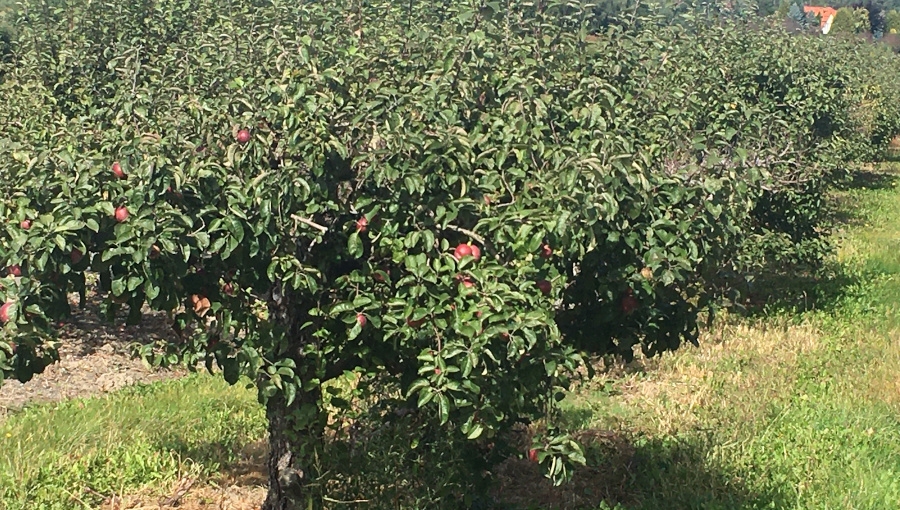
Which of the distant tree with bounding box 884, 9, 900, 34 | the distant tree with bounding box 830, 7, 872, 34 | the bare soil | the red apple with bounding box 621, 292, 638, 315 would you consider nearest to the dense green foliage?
the red apple with bounding box 621, 292, 638, 315

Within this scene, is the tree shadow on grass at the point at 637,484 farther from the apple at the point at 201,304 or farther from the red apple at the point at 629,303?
the apple at the point at 201,304

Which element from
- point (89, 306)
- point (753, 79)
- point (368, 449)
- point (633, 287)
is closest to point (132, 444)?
point (368, 449)

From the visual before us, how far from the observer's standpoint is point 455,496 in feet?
15.1

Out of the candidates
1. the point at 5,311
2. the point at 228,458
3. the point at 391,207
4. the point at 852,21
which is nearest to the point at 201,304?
the point at 5,311

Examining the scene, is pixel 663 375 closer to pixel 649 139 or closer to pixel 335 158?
pixel 649 139

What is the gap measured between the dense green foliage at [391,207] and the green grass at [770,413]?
4.92ft

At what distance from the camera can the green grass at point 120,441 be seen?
543 centimetres

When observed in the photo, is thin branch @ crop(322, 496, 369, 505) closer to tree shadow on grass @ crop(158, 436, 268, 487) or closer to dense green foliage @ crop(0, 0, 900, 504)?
dense green foliage @ crop(0, 0, 900, 504)

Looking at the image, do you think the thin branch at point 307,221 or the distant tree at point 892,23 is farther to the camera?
the distant tree at point 892,23

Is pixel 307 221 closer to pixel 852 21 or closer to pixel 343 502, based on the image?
pixel 343 502

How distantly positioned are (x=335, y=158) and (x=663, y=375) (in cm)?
518

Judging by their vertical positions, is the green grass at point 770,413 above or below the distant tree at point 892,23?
above

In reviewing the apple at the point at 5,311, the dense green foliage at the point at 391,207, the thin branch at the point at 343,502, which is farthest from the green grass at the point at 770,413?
the apple at the point at 5,311

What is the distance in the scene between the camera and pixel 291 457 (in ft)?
14.5
